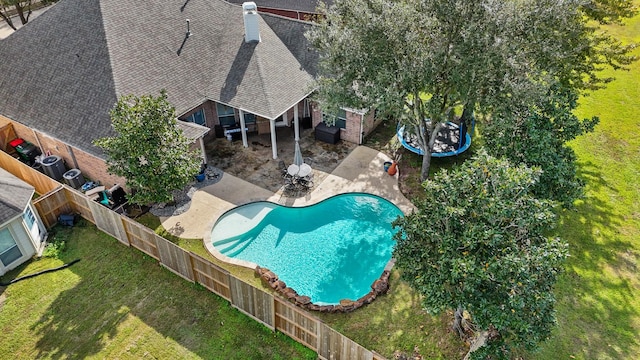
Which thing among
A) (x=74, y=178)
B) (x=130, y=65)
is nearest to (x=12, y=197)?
(x=74, y=178)

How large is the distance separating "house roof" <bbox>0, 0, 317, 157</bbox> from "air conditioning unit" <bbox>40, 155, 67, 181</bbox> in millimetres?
1461

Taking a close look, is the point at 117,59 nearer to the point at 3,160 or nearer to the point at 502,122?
the point at 3,160

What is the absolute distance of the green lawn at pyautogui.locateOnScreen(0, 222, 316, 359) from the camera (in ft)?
48.4

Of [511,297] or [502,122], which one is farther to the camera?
[502,122]

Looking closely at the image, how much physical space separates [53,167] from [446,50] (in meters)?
20.3

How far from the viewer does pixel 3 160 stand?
22219 millimetres

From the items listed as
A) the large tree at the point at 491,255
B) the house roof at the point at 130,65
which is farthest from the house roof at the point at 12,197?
the large tree at the point at 491,255

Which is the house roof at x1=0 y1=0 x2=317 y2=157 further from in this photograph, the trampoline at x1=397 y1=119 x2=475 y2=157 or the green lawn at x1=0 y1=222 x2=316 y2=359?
the trampoline at x1=397 y1=119 x2=475 y2=157

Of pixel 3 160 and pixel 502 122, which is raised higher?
pixel 502 122

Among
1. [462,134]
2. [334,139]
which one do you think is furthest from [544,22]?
[334,139]

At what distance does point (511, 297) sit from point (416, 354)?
16.2ft

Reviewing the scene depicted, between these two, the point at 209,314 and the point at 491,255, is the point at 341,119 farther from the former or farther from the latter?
the point at 491,255

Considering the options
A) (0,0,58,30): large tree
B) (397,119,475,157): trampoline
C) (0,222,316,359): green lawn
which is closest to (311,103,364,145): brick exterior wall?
(397,119,475,157): trampoline

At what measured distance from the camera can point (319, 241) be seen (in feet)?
63.7
